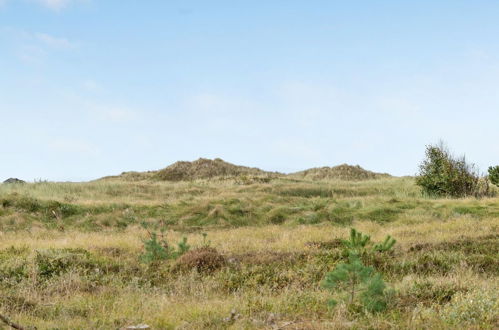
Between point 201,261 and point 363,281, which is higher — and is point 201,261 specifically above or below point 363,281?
below

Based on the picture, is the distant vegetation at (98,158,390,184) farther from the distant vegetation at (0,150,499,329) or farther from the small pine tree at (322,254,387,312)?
the small pine tree at (322,254,387,312)

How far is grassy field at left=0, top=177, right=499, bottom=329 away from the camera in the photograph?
22.2 feet

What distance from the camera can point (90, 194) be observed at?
112ft

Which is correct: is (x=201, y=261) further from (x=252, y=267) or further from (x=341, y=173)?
(x=341, y=173)

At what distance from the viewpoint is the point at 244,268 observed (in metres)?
11.1

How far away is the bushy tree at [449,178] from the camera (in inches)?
1347

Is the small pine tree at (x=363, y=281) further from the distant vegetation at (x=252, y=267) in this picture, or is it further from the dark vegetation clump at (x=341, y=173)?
the dark vegetation clump at (x=341, y=173)

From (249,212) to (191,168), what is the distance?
3384 centimetres

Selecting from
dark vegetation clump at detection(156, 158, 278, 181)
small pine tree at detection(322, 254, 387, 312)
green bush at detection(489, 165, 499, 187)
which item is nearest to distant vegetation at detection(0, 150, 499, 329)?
small pine tree at detection(322, 254, 387, 312)

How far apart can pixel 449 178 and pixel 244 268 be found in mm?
27092

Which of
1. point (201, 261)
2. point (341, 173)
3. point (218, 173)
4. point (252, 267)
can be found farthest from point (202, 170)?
point (252, 267)

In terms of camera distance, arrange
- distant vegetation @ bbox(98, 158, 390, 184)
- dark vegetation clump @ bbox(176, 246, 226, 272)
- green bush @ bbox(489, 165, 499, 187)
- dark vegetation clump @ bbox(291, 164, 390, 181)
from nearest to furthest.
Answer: dark vegetation clump @ bbox(176, 246, 226, 272) < green bush @ bbox(489, 165, 499, 187) < distant vegetation @ bbox(98, 158, 390, 184) < dark vegetation clump @ bbox(291, 164, 390, 181)

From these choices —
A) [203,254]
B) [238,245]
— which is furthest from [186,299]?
[238,245]

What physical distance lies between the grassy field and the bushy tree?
9.19 m
